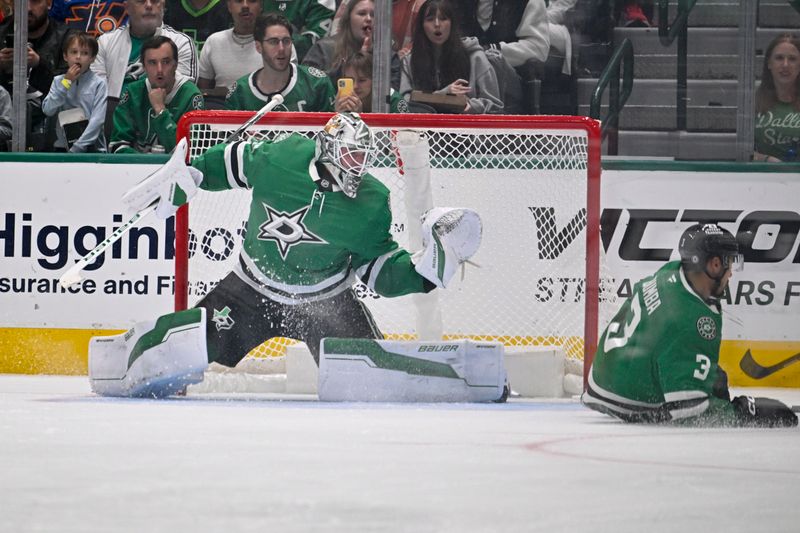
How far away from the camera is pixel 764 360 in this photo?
5.63 metres

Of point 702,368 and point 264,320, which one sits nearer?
point 702,368

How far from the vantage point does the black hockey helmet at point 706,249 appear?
3.51 metres

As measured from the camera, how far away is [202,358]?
4.34 m

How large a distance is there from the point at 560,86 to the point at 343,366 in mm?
1883

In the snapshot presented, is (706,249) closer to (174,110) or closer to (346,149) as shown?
(346,149)

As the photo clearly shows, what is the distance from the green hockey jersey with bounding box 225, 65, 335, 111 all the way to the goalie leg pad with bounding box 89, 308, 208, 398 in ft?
4.97

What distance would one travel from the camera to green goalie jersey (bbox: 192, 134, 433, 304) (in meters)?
4.59

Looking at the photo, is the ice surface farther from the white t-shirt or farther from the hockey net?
the white t-shirt

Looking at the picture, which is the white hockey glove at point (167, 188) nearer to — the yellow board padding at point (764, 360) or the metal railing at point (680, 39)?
the metal railing at point (680, 39)

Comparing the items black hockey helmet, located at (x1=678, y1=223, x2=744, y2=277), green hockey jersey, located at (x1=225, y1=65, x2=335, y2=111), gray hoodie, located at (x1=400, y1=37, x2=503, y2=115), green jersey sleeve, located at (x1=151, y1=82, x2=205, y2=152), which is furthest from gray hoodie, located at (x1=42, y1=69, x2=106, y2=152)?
black hockey helmet, located at (x1=678, y1=223, x2=744, y2=277)

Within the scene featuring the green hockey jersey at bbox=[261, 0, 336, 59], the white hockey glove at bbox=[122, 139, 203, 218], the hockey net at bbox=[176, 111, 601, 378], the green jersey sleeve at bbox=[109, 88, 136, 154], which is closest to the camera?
the white hockey glove at bbox=[122, 139, 203, 218]

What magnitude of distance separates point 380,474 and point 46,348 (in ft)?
12.2

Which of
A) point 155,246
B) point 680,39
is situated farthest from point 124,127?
point 680,39

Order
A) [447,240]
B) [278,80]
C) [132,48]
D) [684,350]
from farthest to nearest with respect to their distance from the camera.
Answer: [132,48] → [278,80] → [447,240] → [684,350]
